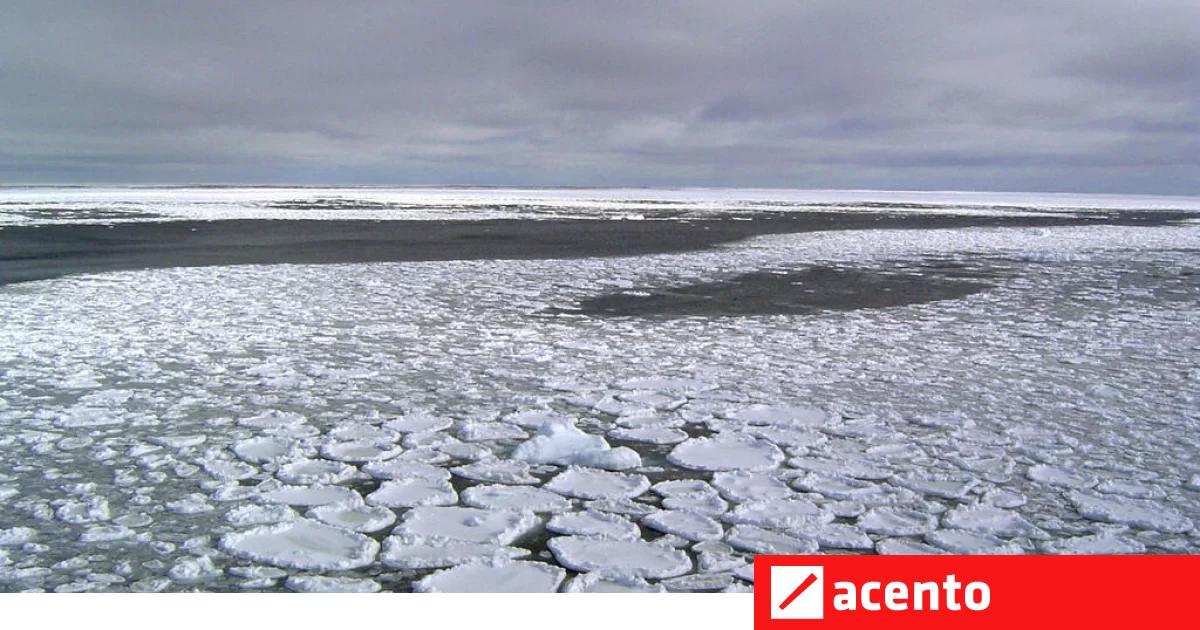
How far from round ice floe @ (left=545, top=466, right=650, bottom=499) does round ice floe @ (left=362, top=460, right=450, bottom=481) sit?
1.65 feet

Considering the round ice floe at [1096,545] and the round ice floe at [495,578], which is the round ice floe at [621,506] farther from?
the round ice floe at [1096,545]

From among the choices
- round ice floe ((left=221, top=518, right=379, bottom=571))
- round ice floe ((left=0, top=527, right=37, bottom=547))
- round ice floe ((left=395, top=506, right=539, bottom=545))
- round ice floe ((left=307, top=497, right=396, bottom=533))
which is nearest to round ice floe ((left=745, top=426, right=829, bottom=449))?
round ice floe ((left=395, top=506, right=539, bottom=545))

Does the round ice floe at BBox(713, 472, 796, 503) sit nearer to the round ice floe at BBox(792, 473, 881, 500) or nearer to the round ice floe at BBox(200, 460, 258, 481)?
the round ice floe at BBox(792, 473, 881, 500)

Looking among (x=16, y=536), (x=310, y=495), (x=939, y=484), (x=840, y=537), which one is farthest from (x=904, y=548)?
(x=16, y=536)

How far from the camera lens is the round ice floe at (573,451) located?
3.95m

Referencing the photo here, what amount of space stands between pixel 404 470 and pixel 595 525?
3.37 feet

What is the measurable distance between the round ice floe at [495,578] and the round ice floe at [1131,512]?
81.3 inches

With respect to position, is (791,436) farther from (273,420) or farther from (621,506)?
(273,420)

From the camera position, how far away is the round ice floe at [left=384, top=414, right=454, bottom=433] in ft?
14.6

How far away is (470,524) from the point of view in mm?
3264

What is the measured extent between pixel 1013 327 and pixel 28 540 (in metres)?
7.06

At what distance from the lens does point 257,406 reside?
4.82m

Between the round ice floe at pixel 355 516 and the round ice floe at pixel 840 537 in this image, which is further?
the round ice floe at pixel 355 516

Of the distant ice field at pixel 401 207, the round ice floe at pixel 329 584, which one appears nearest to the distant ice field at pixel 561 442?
the round ice floe at pixel 329 584
